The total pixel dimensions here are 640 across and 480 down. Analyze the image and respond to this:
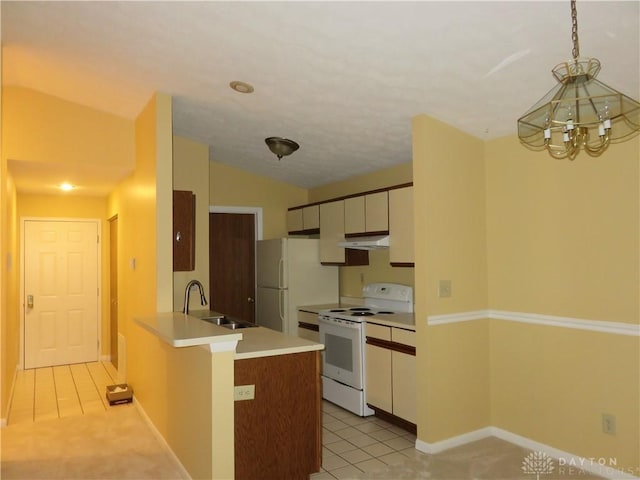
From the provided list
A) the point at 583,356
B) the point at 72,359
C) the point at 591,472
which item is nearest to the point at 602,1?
the point at 583,356

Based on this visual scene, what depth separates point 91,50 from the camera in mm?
3217

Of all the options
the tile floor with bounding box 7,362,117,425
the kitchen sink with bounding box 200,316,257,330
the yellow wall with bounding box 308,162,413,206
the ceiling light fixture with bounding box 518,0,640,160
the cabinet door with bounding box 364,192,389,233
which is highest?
the yellow wall with bounding box 308,162,413,206

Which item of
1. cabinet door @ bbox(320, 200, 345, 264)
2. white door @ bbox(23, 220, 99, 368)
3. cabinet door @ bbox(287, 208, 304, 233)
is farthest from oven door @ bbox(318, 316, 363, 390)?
white door @ bbox(23, 220, 99, 368)

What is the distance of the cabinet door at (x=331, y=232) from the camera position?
198 inches

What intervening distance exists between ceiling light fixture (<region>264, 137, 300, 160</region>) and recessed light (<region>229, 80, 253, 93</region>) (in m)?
0.93

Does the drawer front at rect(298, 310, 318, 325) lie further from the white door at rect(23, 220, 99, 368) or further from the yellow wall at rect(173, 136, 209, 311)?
the white door at rect(23, 220, 99, 368)

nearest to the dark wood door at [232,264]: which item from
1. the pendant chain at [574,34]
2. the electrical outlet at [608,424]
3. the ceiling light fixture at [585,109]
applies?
the electrical outlet at [608,424]

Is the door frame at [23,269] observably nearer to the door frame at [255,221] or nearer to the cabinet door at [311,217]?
the door frame at [255,221]

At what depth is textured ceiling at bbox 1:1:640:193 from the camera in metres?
2.32

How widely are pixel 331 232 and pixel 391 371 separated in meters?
1.83

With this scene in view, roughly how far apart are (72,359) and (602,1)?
6738 millimetres

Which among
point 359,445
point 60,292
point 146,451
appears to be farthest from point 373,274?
point 60,292

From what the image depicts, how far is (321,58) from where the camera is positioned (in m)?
2.82

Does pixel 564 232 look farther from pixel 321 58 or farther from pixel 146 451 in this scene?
pixel 146 451
